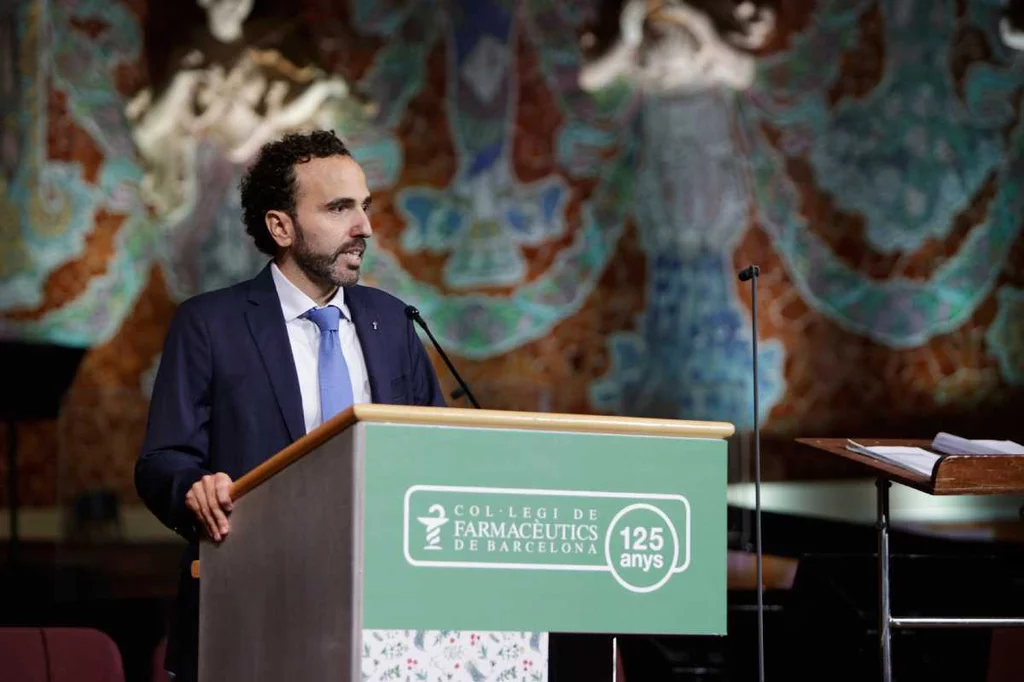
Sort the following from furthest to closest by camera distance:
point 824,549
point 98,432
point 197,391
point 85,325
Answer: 1. point 85,325
2. point 98,432
3. point 824,549
4. point 197,391

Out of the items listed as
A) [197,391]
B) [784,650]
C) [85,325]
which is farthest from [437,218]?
[197,391]

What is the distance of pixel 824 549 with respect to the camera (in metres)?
4.74

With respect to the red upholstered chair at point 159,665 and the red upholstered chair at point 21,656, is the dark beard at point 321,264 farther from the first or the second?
the red upholstered chair at point 159,665

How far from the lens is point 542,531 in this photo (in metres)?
1.71

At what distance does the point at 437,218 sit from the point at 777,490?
6.93 feet

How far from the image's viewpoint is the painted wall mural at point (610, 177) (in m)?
6.64

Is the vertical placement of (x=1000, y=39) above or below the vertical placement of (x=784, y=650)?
above

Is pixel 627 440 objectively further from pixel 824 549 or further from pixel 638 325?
pixel 638 325

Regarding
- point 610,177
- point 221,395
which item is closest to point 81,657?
point 221,395

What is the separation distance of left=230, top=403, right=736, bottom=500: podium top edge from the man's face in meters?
0.65

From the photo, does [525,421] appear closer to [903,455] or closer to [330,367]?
[330,367]

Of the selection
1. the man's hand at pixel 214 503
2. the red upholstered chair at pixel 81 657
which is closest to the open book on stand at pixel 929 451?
the man's hand at pixel 214 503

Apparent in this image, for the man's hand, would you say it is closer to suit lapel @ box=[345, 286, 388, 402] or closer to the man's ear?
suit lapel @ box=[345, 286, 388, 402]

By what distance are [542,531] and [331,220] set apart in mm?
919
